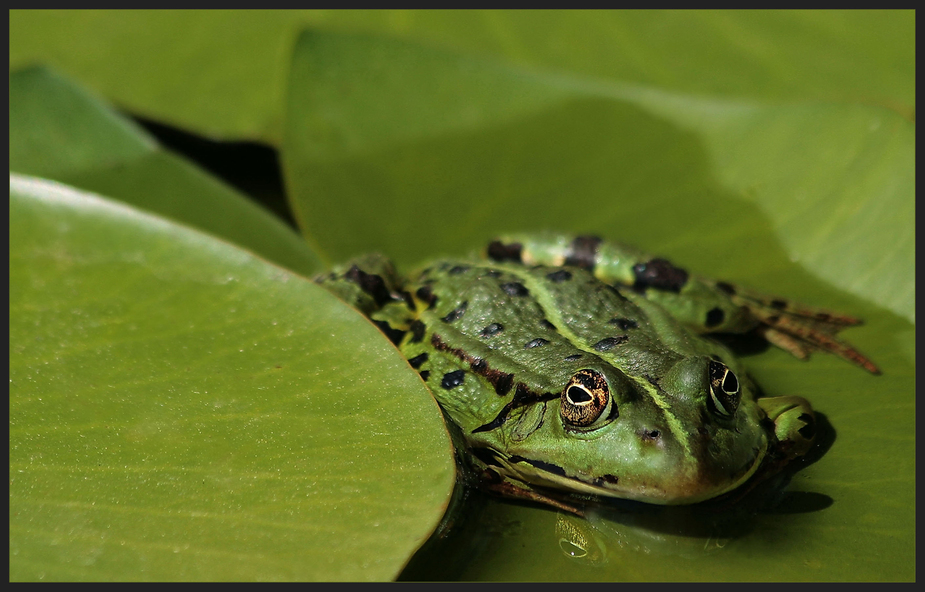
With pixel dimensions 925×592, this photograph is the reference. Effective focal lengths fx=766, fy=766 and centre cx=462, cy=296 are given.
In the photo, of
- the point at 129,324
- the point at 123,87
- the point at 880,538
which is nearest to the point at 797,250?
the point at 880,538

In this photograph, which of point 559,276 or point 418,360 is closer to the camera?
point 418,360

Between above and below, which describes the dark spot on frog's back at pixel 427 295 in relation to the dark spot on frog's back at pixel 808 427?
below

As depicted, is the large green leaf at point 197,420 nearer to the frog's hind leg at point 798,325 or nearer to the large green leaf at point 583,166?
the large green leaf at point 583,166

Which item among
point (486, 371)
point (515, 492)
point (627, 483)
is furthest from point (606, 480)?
point (486, 371)

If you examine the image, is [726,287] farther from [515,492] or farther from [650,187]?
[515,492]

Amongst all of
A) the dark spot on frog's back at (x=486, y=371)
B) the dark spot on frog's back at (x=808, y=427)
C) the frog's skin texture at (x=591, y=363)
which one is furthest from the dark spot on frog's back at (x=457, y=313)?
the dark spot on frog's back at (x=808, y=427)

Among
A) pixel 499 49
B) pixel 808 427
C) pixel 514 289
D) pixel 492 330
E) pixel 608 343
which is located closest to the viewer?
pixel 808 427

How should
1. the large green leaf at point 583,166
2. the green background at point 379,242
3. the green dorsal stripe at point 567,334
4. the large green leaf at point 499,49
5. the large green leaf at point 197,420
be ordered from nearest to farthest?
the large green leaf at point 197,420, the green background at point 379,242, the green dorsal stripe at point 567,334, the large green leaf at point 583,166, the large green leaf at point 499,49
